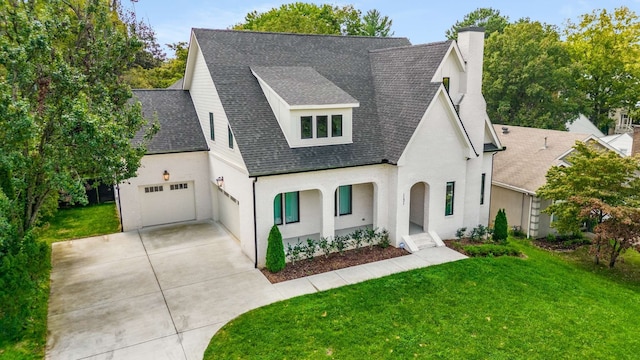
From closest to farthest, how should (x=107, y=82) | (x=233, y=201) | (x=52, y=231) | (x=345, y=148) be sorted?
(x=107, y=82) < (x=345, y=148) < (x=233, y=201) < (x=52, y=231)

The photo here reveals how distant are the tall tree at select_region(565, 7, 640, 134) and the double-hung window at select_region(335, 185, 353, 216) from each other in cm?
3347

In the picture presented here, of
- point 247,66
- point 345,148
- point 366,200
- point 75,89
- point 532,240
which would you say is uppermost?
point 247,66

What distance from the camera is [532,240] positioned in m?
21.9

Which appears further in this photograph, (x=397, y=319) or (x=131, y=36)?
(x=131, y=36)

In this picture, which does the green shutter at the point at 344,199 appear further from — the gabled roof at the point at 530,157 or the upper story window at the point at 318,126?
the gabled roof at the point at 530,157

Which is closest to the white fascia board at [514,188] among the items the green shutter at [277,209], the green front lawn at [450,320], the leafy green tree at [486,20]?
the green front lawn at [450,320]

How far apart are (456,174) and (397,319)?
7.93 meters

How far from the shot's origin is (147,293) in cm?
1359

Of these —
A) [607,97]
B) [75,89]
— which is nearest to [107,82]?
[75,89]

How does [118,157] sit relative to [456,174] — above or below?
above

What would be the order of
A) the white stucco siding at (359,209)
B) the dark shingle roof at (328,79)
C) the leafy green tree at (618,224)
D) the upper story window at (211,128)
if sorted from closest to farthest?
the leafy green tree at (618,224) < the dark shingle roof at (328,79) < the white stucco siding at (359,209) < the upper story window at (211,128)

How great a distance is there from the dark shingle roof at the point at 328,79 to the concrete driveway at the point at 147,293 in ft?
12.9

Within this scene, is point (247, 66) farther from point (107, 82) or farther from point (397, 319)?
point (397, 319)

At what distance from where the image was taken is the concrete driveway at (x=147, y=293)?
10883 mm
